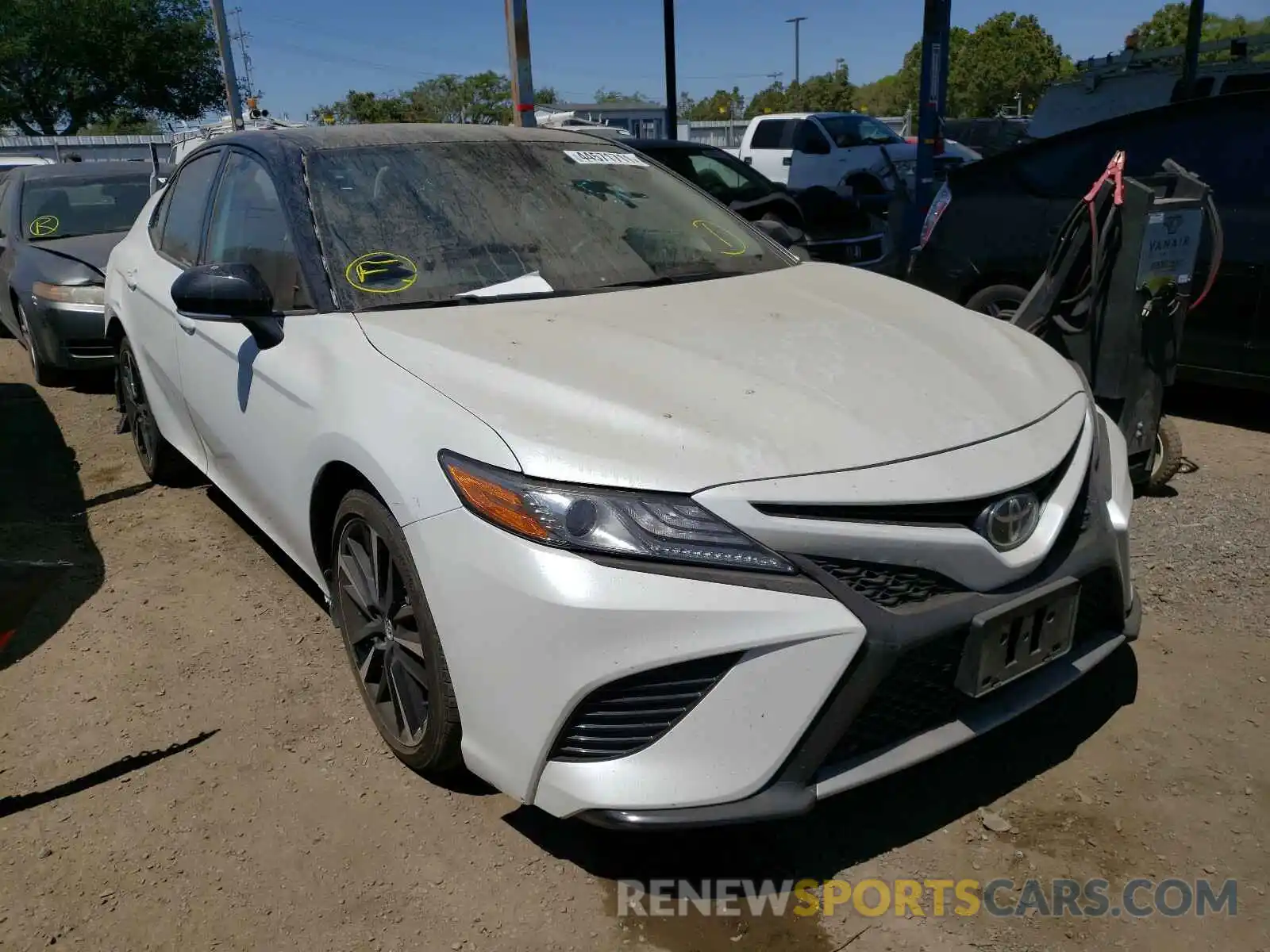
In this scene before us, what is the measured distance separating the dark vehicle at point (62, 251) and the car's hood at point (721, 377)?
4.43 meters

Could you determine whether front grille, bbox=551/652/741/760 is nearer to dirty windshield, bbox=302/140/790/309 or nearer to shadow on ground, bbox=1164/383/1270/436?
dirty windshield, bbox=302/140/790/309

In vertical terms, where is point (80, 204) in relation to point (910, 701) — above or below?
above

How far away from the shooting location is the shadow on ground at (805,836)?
213 centimetres

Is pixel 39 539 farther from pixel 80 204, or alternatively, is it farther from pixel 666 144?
pixel 666 144

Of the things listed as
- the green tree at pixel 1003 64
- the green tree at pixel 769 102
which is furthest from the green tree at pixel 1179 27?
the green tree at pixel 769 102

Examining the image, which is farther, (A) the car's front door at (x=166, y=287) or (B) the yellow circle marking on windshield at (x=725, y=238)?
(A) the car's front door at (x=166, y=287)

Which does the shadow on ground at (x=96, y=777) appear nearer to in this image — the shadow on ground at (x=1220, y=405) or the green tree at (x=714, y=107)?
the shadow on ground at (x=1220, y=405)

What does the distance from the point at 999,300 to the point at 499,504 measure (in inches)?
160

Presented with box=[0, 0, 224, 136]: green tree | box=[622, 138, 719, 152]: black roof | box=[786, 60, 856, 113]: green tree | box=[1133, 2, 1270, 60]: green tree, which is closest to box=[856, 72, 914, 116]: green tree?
box=[786, 60, 856, 113]: green tree

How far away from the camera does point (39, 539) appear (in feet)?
14.2

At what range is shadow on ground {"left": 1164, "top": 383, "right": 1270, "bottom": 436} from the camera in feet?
17.2

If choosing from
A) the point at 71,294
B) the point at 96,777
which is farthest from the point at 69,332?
the point at 96,777

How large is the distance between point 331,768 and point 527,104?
944cm

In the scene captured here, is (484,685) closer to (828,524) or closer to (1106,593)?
(828,524)
